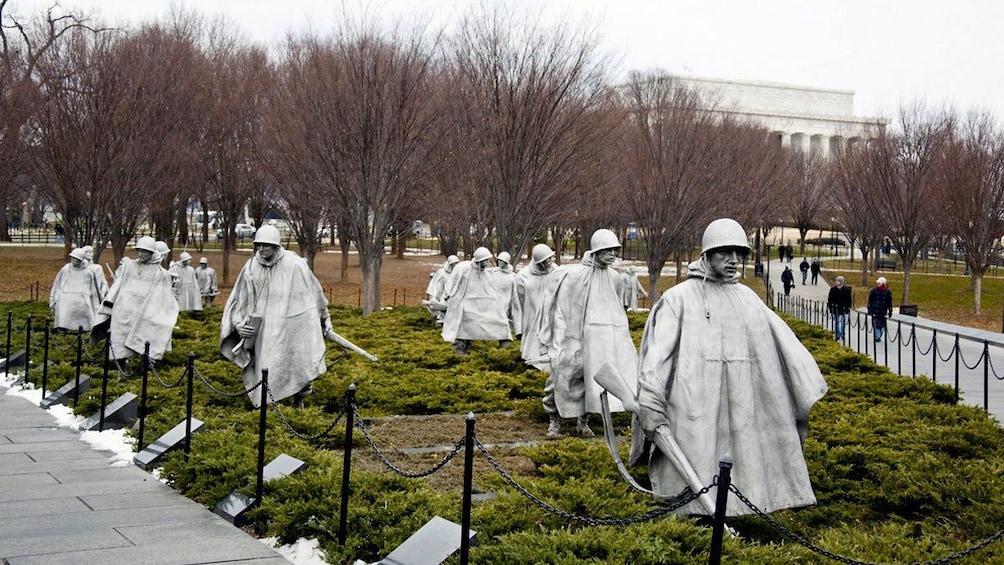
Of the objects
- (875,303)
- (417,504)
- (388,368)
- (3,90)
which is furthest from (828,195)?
(417,504)

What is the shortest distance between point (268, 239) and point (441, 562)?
6.37 m

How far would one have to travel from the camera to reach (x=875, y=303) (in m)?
24.3

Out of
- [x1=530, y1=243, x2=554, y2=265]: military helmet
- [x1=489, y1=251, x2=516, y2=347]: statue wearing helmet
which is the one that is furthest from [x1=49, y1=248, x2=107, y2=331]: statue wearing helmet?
[x1=530, y1=243, x2=554, y2=265]: military helmet

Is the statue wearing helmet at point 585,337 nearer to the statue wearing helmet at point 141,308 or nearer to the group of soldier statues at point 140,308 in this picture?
the group of soldier statues at point 140,308

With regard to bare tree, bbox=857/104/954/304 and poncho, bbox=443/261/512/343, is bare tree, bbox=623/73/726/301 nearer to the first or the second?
bare tree, bbox=857/104/954/304

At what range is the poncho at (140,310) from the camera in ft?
50.6

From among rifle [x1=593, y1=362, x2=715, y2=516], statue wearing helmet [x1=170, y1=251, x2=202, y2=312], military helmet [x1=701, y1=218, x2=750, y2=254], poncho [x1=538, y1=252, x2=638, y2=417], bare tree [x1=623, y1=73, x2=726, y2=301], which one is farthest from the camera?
bare tree [x1=623, y1=73, x2=726, y2=301]

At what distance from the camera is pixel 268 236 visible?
11984 millimetres

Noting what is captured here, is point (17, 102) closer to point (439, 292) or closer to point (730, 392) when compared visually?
point (439, 292)

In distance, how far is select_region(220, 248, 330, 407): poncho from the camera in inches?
466

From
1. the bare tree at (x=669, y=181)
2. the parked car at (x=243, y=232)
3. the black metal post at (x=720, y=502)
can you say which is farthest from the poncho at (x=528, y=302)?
the parked car at (x=243, y=232)

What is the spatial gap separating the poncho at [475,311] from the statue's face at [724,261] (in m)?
12.1

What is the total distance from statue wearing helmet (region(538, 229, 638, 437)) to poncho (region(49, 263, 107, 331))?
11.7 meters

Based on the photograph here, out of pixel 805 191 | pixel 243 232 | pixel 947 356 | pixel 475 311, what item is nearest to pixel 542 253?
pixel 475 311
